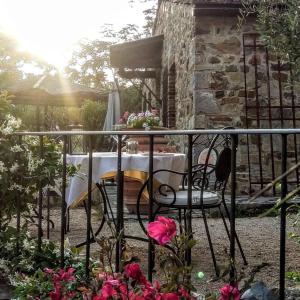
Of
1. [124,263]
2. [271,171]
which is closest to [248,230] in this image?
Answer: [271,171]

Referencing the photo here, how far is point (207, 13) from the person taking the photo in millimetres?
6449

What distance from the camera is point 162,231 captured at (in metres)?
1.65

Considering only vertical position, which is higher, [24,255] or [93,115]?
[93,115]

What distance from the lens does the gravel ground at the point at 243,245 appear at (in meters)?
3.18

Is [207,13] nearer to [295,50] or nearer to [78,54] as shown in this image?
[295,50]

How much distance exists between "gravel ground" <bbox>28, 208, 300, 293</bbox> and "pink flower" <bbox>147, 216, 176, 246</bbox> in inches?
41.7

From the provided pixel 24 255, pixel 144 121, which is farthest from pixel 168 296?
pixel 144 121

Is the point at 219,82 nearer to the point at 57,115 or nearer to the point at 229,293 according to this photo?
the point at 229,293

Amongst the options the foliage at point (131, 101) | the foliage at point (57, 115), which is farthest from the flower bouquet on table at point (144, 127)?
the foliage at point (57, 115)

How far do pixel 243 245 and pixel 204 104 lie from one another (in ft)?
8.62

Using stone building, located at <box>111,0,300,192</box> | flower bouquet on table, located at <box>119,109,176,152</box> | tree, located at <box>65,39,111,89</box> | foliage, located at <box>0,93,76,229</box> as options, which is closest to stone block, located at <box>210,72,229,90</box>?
stone building, located at <box>111,0,300,192</box>

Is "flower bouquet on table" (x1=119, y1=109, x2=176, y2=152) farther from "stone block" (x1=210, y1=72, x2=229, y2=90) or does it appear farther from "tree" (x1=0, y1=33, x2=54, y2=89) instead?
"tree" (x1=0, y1=33, x2=54, y2=89)

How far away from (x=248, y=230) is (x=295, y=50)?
2.00 metres

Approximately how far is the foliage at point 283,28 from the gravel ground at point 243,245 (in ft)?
4.22
